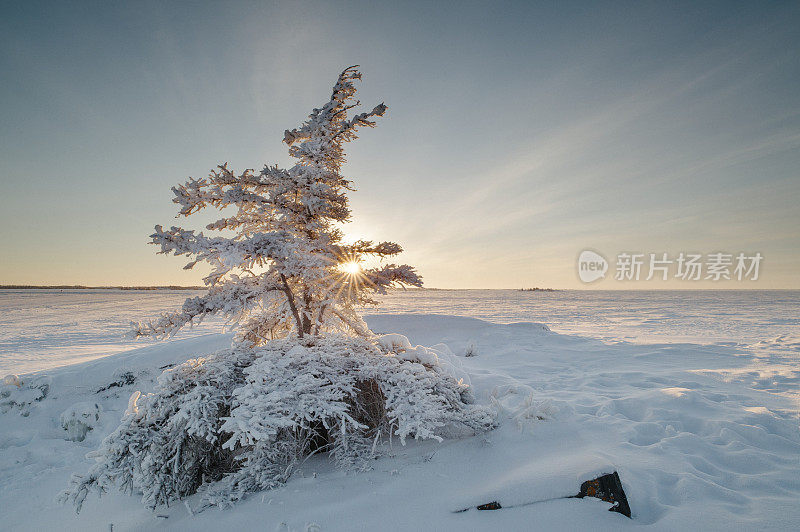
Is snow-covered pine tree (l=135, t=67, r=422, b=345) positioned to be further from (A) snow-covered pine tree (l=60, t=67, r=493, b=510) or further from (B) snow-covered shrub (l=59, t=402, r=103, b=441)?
(B) snow-covered shrub (l=59, t=402, r=103, b=441)

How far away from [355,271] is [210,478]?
9.79 ft

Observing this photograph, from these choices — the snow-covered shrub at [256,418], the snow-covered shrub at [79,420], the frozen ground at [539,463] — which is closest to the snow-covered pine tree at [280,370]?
the snow-covered shrub at [256,418]

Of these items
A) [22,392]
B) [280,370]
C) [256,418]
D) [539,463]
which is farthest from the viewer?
[22,392]

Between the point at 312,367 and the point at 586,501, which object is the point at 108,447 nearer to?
the point at 312,367

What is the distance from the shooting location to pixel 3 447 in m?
5.56

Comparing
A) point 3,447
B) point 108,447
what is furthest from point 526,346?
point 3,447

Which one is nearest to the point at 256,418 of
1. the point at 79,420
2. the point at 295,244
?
the point at 295,244

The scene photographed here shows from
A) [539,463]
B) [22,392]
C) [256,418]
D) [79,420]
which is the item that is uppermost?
[256,418]

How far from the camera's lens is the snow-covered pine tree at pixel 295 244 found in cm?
409

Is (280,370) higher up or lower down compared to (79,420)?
higher up

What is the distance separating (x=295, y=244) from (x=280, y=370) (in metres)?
1.49

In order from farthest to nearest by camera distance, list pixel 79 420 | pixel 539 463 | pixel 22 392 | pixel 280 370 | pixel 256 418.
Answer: pixel 22 392, pixel 79 420, pixel 280 370, pixel 539 463, pixel 256 418

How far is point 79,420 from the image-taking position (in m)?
6.38

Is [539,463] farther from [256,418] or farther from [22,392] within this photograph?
[22,392]
